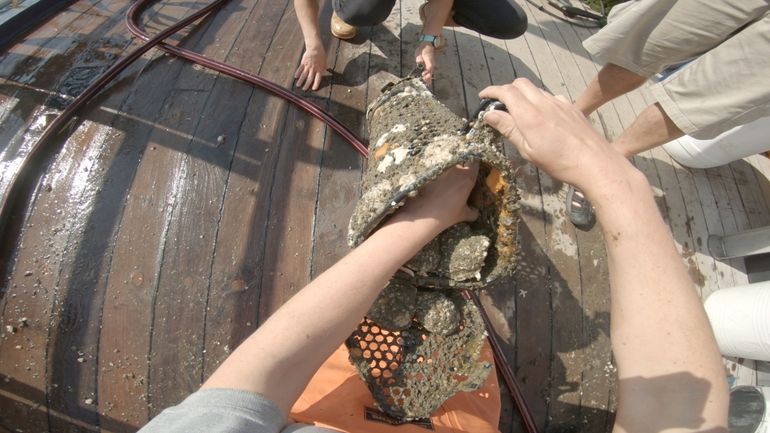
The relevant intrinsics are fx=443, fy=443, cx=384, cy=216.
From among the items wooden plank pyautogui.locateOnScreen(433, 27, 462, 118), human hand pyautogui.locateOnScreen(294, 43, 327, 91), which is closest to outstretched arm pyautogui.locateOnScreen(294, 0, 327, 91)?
human hand pyautogui.locateOnScreen(294, 43, 327, 91)

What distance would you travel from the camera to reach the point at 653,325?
2.79ft

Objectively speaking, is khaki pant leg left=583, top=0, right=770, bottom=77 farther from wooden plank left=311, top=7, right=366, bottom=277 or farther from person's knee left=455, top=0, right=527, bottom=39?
wooden plank left=311, top=7, right=366, bottom=277

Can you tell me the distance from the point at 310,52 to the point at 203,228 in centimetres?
100

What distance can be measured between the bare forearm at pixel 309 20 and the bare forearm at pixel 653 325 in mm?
1667

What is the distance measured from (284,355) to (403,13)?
2323 mm

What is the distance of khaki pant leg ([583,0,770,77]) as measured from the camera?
1551mm

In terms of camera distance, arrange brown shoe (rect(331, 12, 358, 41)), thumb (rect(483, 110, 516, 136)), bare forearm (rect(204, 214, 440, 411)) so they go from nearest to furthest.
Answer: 1. bare forearm (rect(204, 214, 440, 411))
2. thumb (rect(483, 110, 516, 136))
3. brown shoe (rect(331, 12, 358, 41))

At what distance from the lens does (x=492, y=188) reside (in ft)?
4.25

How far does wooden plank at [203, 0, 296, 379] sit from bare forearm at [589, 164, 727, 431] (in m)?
1.20

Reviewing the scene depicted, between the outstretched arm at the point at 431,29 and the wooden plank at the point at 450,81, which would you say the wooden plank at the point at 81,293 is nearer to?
the outstretched arm at the point at 431,29

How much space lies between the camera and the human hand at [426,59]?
2152mm

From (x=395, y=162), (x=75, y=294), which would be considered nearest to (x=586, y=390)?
(x=395, y=162)

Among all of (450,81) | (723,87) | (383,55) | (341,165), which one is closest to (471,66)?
(450,81)

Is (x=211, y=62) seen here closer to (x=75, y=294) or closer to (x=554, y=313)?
(x=75, y=294)
